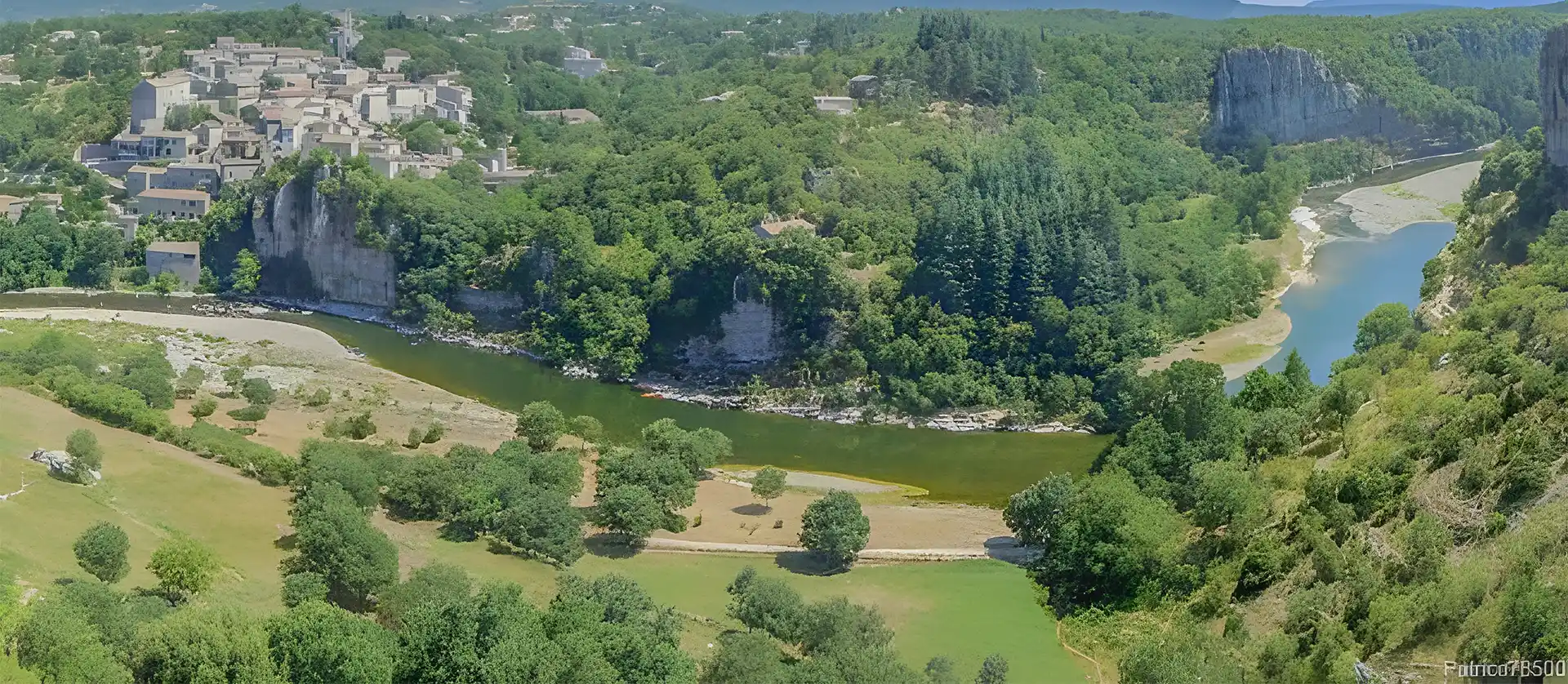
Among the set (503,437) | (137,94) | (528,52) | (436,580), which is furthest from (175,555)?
(528,52)

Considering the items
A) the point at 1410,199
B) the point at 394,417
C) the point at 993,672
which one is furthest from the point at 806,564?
the point at 1410,199

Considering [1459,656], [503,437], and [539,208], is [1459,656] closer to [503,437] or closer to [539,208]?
[503,437]

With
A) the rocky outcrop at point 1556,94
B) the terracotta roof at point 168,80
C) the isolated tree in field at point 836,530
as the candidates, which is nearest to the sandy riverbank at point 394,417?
the isolated tree in field at point 836,530

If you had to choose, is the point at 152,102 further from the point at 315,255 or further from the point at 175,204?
the point at 315,255

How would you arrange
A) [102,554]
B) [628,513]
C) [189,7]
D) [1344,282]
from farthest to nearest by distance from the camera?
[189,7] → [1344,282] → [628,513] → [102,554]

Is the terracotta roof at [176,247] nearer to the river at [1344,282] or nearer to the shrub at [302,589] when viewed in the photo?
the river at [1344,282]

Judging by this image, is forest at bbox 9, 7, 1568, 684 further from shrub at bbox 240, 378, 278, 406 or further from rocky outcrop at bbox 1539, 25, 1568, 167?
shrub at bbox 240, 378, 278, 406
